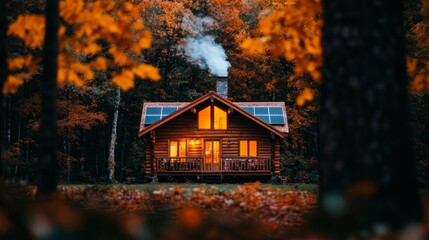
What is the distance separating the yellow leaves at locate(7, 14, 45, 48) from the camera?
5773mm

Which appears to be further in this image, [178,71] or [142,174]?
[178,71]

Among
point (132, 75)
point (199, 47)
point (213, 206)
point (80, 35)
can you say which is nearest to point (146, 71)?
point (132, 75)

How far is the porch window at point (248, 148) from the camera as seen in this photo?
1120 inches

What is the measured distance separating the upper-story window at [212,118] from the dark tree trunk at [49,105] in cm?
2275

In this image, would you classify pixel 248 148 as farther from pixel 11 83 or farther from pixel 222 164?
pixel 11 83

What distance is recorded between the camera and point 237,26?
3878 centimetres

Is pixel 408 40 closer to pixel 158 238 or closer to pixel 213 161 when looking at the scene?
pixel 213 161

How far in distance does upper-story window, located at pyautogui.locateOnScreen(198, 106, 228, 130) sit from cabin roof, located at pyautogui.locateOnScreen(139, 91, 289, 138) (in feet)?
3.20

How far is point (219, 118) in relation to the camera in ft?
93.5

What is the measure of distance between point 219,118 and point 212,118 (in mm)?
443

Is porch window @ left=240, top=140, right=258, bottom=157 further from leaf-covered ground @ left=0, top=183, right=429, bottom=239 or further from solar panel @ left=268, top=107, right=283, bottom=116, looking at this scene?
leaf-covered ground @ left=0, top=183, right=429, bottom=239

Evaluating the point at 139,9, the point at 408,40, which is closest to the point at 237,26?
the point at 139,9

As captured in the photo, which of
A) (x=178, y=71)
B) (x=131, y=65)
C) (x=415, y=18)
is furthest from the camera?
(x=178, y=71)

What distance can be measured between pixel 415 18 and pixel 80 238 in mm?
20785
